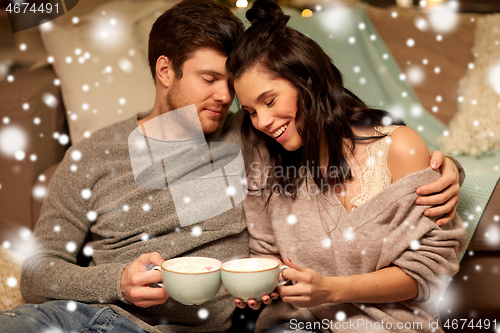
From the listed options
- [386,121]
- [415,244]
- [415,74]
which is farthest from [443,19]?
[415,244]

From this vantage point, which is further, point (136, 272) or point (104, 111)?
point (104, 111)

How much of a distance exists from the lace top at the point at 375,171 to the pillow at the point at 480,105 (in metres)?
0.57

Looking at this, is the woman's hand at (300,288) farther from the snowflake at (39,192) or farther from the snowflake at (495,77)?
the snowflake at (495,77)

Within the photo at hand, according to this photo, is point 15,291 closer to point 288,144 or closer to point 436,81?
point 288,144

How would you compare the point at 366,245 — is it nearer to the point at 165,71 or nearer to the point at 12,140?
the point at 165,71

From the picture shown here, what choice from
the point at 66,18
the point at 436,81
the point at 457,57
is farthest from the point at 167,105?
the point at 457,57

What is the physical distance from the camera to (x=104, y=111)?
129 centimetres

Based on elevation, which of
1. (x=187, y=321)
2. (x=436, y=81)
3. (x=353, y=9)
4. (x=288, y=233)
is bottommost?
(x=187, y=321)

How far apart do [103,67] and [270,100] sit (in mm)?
715

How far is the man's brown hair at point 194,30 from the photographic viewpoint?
40.0 inches

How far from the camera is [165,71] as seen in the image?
1.10 metres

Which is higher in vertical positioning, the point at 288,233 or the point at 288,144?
the point at 288,144

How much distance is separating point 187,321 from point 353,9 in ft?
4.33

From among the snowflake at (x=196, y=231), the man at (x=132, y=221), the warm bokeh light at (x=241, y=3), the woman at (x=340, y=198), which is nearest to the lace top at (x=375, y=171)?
the woman at (x=340, y=198)
